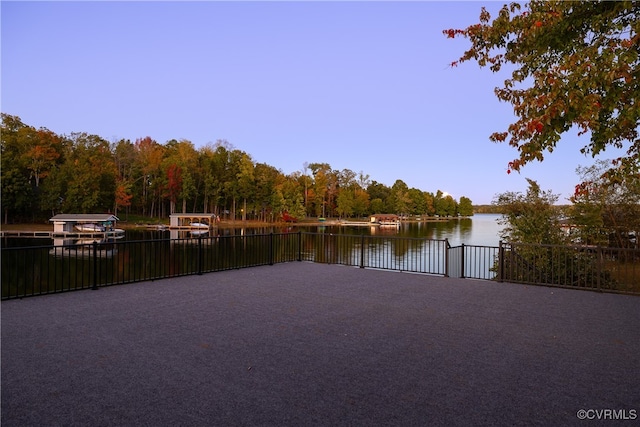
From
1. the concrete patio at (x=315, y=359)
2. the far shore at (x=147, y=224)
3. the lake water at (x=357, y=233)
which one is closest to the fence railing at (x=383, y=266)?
the concrete patio at (x=315, y=359)

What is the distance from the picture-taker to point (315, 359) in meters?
4.38

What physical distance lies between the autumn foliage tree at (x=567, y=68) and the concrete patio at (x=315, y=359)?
2279 mm

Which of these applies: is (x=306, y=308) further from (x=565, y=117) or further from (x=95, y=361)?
(x=565, y=117)

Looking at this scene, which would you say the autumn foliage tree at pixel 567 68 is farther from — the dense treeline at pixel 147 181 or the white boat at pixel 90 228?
the dense treeline at pixel 147 181

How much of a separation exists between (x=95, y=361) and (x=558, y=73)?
5798 mm

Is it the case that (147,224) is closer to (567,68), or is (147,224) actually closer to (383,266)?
(383,266)

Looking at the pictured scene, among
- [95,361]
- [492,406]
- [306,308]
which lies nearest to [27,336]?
[95,361]

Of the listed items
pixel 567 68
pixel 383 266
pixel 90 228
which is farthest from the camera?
pixel 90 228

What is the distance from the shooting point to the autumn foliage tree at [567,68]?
4.20 m

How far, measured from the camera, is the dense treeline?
50188mm

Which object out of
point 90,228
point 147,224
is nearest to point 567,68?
point 90,228

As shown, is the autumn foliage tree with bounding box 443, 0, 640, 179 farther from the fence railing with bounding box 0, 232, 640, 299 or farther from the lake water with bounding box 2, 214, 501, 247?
the lake water with bounding box 2, 214, 501, 247

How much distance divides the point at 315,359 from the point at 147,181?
218ft

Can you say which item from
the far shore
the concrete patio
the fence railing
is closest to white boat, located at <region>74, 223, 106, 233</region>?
the far shore
